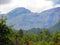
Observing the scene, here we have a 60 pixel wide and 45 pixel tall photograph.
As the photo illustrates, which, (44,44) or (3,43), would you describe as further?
(44,44)

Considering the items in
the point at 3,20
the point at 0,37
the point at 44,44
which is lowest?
the point at 44,44

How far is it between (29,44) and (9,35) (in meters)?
38.5

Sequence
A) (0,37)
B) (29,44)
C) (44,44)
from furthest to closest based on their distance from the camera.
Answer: (44,44)
(29,44)
(0,37)

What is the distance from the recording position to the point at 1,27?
48.6 feet

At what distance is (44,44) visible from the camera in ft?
208

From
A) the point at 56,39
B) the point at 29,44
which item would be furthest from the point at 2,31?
the point at 56,39

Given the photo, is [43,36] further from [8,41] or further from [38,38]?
[8,41]

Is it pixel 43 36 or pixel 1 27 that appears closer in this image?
pixel 1 27

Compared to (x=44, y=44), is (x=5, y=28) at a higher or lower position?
higher

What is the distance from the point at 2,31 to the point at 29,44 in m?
38.9

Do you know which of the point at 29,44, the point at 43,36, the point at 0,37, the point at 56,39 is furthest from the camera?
the point at 43,36

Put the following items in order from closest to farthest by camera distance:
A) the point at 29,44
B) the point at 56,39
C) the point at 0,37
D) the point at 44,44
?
the point at 0,37 → the point at 29,44 → the point at 56,39 → the point at 44,44

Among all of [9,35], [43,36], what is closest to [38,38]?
[43,36]

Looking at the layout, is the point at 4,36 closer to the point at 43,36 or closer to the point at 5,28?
the point at 5,28
